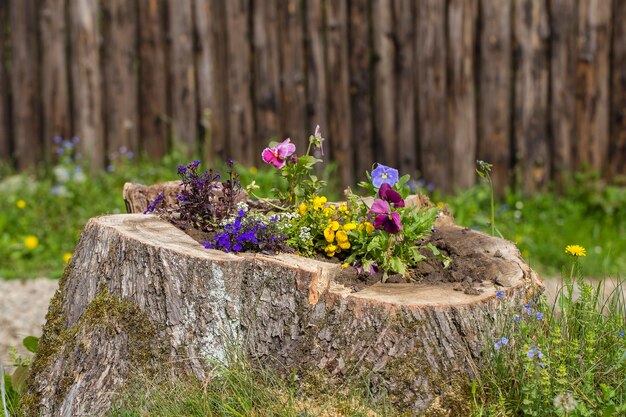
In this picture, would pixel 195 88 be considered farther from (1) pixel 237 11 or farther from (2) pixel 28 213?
(2) pixel 28 213

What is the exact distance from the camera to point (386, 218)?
320 cm

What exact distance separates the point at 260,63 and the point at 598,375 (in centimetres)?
410

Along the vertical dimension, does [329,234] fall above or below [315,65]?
below

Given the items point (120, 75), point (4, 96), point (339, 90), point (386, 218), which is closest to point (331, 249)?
point (386, 218)

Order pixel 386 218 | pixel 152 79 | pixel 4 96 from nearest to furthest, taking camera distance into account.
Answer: pixel 386 218
pixel 152 79
pixel 4 96

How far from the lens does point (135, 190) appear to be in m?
3.95

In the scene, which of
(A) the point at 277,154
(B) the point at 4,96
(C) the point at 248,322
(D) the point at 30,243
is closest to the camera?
(C) the point at 248,322

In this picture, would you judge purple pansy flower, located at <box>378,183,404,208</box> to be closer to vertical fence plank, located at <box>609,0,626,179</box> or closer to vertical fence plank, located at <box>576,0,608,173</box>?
vertical fence plank, located at <box>576,0,608,173</box>

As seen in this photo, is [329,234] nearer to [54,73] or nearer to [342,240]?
[342,240]

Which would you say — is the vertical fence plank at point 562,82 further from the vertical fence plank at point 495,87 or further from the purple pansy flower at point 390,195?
the purple pansy flower at point 390,195

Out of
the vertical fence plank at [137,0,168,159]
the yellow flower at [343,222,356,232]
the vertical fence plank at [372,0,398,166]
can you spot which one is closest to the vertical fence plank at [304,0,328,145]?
the vertical fence plank at [372,0,398,166]

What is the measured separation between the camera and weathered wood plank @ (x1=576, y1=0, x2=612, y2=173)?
6.53m

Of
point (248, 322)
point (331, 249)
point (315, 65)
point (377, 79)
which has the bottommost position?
point (248, 322)

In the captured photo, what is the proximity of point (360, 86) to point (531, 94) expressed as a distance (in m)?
1.23
